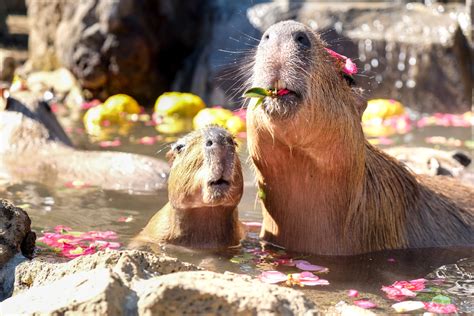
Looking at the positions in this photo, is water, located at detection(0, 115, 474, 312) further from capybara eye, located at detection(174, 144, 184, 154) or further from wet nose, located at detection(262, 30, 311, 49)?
wet nose, located at detection(262, 30, 311, 49)

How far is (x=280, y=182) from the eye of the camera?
4918mm

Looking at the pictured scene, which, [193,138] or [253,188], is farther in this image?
[253,188]

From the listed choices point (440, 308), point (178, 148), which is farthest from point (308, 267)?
point (178, 148)

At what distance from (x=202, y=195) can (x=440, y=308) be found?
1.58 m

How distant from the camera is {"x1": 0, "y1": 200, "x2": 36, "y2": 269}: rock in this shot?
14.0 ft

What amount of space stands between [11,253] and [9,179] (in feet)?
11.1

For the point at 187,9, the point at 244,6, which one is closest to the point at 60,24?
the point at 187,9

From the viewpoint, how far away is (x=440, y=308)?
4.13 m

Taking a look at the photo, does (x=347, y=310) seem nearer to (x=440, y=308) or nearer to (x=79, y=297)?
(x=440, y=308)

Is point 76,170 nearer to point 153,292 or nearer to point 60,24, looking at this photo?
point 153,292

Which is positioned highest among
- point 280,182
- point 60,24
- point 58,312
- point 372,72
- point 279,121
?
point 60,24

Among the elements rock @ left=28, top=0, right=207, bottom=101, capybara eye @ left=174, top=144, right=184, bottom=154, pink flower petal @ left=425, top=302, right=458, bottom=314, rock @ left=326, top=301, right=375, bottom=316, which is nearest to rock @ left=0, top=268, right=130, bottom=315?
rock @ left=326, top=301, right=375, bottom=316

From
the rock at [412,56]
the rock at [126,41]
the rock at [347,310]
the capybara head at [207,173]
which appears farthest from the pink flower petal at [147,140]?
the rock at [347,310]

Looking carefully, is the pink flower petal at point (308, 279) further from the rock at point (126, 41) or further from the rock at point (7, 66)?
the rock at point (7, 66)
